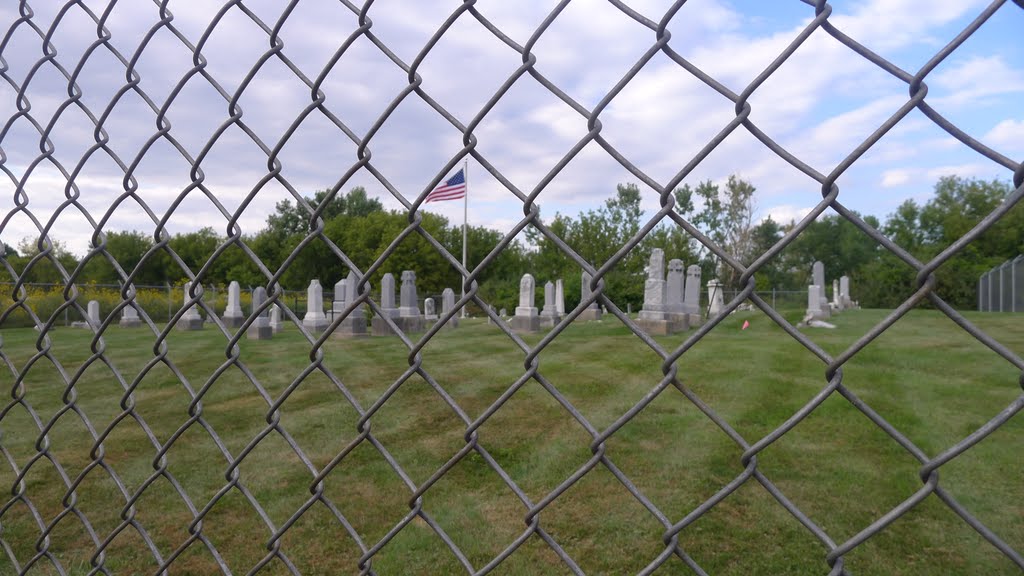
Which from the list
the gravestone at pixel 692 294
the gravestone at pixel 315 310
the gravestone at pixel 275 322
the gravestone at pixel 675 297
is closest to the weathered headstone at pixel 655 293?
the gravestone at pixel 675 297

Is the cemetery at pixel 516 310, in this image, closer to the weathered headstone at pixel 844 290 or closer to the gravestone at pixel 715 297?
the gravestone at pixel 715 297

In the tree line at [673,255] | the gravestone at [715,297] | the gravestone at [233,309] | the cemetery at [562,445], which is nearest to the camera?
the cemetery at [562,445]

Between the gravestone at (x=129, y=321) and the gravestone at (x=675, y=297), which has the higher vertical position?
the gravestone at (x=675, y=297)

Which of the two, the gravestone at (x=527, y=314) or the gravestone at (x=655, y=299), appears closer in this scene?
the gravestone at (x=655, y=299)

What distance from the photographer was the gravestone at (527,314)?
16156 millimetres

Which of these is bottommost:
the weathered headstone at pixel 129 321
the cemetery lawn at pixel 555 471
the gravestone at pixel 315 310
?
the cemetery lawn at pixel 555 471

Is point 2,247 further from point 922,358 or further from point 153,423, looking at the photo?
point 922,358

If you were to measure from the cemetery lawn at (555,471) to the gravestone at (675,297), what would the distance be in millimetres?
5342

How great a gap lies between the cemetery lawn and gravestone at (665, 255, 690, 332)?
5.34 metres

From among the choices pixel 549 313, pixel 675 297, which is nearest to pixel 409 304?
pixel 549 313

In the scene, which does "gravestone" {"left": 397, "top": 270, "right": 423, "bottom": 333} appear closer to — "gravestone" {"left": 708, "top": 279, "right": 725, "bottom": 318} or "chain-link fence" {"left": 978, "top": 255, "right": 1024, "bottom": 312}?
"gravestone" {"left": 708, "top": 279, "right": 725, "bottom": 318}

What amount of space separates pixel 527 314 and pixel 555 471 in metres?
11.6

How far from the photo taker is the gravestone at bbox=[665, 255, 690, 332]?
14734 millimetres

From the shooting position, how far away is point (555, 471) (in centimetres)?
480
